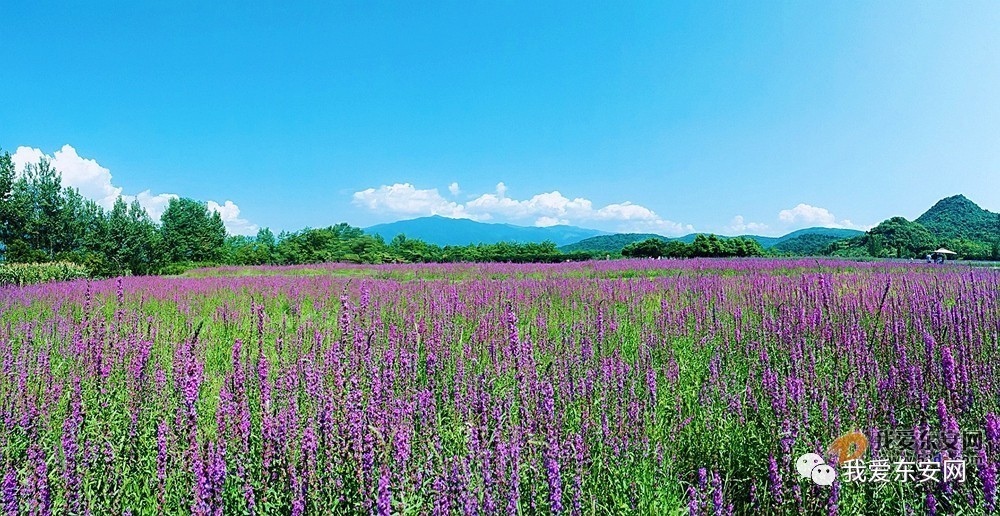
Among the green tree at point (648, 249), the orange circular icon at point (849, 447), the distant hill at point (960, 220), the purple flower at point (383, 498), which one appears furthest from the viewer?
the distant hill at point (960, 220)

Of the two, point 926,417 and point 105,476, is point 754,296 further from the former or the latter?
point 105,476

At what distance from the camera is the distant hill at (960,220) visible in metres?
60.8

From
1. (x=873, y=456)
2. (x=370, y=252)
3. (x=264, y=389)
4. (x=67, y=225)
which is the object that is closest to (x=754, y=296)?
(x=873, y=456)

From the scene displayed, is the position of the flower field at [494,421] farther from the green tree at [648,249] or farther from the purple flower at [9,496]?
the green tree at [648,249]

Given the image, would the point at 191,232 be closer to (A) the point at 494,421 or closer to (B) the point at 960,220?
(A) the point at 494,421

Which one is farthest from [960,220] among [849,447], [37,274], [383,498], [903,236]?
[37,274]

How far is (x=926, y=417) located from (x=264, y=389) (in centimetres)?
356

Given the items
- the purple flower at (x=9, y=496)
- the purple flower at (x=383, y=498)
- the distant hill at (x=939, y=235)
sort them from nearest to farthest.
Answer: the purple flower at (x=383, y=498) < the purple flower at (x=9, y=496) < the distant hill at (x=939, y=235)

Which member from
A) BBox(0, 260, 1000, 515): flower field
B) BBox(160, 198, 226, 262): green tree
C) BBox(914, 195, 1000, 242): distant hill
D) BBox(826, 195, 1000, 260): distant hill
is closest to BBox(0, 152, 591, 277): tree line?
BBox(160, 198, 226, 262): green tree

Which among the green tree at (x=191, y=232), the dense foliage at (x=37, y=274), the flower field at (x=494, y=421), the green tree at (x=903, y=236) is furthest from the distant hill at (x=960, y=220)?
the green tree at (x=191, y=232)

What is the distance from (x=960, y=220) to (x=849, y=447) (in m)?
98.8

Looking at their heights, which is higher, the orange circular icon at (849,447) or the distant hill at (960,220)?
the distant hill at (960,220)

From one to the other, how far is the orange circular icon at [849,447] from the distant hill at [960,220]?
74503mm

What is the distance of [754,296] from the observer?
Result: 7688mm
